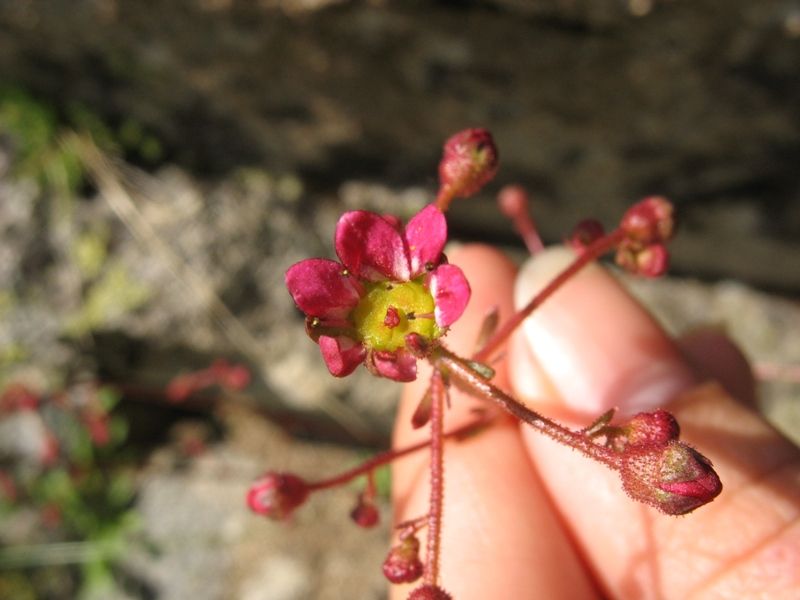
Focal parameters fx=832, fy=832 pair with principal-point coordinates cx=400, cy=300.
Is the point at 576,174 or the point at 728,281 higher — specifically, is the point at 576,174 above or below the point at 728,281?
above

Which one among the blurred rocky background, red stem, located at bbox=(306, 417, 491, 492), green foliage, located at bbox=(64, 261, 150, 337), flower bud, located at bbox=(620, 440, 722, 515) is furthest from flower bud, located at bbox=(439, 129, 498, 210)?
green foliage, located at bbox=(64, 261, 150, 337)

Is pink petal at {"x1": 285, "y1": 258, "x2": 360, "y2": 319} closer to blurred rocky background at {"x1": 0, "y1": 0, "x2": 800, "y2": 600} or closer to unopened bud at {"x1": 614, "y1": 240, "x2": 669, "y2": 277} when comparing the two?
unopened bud at {"x1": 614, "y1": 240, "x2": 669, "y2": 277}

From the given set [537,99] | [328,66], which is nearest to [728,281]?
[537,99]

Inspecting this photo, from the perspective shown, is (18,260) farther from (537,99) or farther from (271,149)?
(537,99)

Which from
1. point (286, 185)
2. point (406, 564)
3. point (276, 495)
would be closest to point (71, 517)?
point (286, 185)

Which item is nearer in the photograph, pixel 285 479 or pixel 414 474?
pixel 285 479

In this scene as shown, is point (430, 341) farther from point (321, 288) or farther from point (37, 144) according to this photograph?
point (37, 144)
